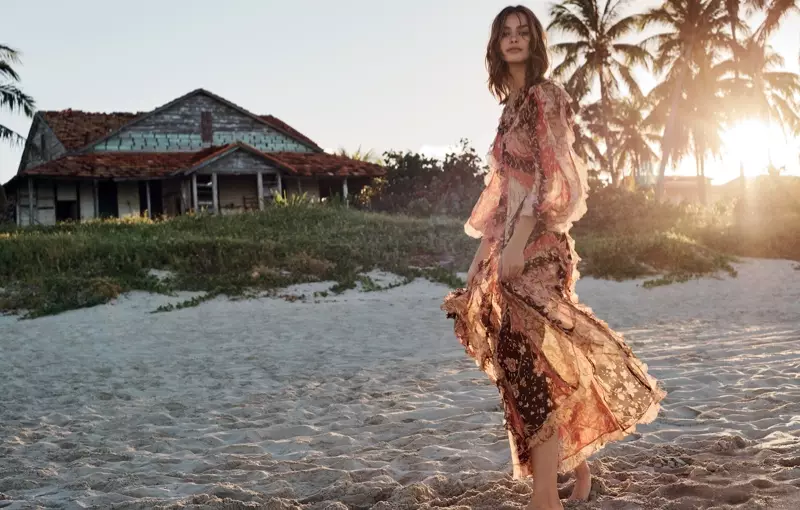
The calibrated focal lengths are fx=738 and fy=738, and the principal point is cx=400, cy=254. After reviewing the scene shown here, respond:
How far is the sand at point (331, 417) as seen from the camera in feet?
10.4

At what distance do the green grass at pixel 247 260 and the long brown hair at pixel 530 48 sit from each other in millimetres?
8029

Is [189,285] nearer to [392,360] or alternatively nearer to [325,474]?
[392,360]

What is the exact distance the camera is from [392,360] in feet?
22.9

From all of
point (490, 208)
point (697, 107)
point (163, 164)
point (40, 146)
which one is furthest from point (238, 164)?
point (490, 208)

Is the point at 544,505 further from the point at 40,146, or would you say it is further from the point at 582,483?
the point at 40,146

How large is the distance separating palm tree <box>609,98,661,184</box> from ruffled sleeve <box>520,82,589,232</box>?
42869mm

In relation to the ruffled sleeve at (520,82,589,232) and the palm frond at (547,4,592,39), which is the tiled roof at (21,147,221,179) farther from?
the ruffled sleeve at (520,82,589,232)

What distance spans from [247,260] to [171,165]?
46.0ft

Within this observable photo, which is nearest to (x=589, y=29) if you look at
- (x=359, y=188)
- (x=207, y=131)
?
(x=359, y=188)

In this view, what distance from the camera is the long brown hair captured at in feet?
8.98

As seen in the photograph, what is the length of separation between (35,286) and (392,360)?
6702 millimetres

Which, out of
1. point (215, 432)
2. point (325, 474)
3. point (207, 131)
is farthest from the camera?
point (207, 131)

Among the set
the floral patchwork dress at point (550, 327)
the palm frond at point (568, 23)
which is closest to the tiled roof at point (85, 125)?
the palm frond at point (568, 23)

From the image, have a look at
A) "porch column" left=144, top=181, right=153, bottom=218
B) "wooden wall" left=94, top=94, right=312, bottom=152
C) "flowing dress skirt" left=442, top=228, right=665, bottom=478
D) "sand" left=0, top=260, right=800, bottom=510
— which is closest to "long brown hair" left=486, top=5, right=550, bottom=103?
"flowing dress skirt" left=442, top=228, right=665, bottom=478
